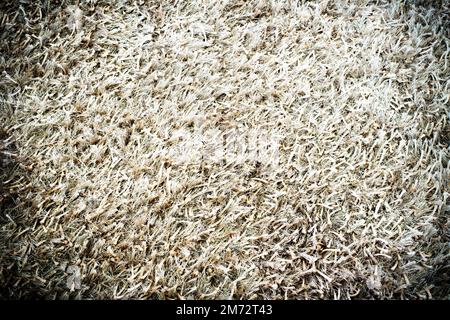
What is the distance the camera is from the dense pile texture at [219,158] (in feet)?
4.94

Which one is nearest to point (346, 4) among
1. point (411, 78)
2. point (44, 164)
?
point (411, 78)

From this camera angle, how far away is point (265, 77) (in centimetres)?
176

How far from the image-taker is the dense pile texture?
151 centimetres

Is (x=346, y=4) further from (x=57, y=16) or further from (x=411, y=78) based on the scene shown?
(x=57, y=16)

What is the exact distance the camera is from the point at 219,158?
164cm

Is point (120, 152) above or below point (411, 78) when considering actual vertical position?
below

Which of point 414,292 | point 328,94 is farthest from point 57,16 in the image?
point 414,292

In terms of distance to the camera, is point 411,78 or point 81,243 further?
point 411,78

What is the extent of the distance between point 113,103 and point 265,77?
2.17 feet
